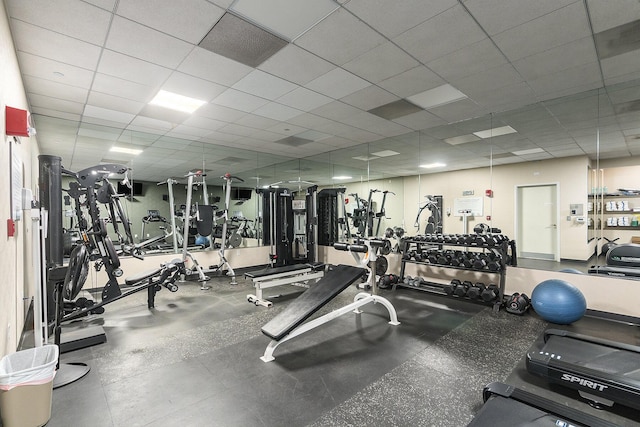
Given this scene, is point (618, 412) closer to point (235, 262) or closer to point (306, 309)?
point (306, 309)

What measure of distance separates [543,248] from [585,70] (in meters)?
3.42

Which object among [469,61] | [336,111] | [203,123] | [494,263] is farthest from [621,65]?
[203,123]

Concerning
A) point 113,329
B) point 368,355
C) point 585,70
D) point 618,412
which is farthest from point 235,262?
point 585,70

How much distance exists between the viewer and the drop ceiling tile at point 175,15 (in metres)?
2.21

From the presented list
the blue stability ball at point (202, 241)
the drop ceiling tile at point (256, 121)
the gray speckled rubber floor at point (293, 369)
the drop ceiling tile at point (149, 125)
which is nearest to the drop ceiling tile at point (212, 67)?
the drop ceiling tile at point (256, 121)

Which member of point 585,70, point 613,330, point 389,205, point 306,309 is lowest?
point 613,330

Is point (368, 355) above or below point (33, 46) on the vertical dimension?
below

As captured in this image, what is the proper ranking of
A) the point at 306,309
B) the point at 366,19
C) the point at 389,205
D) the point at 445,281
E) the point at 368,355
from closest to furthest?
the point at 366,19 < the point at 368,355 < the point at 306,309 < the point at 445,281 < the point at 389,205

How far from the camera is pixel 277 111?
452cm

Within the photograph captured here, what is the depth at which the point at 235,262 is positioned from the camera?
22.0 ft

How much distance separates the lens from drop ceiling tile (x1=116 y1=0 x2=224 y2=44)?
2209 mm

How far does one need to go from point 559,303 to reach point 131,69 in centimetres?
534

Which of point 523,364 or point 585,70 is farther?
point 585,70

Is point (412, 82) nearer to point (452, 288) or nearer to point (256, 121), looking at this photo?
point (256, 121)
